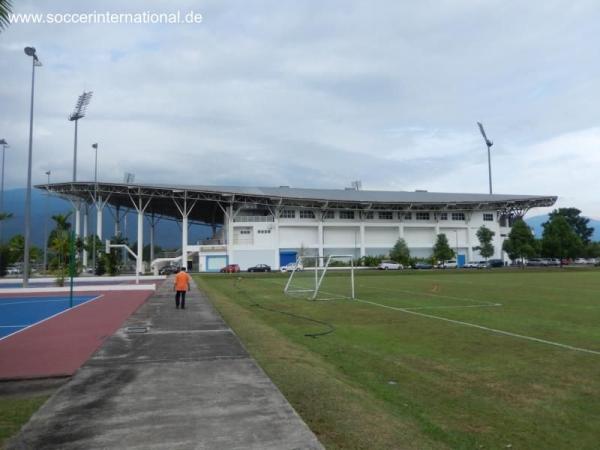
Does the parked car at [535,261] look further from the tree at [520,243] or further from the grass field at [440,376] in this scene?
the grass field at [440,376]

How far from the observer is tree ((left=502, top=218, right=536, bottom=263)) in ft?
273

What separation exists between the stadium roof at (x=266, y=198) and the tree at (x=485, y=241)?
5605 mm

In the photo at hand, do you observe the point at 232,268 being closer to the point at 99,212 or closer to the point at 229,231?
the point at 229,231

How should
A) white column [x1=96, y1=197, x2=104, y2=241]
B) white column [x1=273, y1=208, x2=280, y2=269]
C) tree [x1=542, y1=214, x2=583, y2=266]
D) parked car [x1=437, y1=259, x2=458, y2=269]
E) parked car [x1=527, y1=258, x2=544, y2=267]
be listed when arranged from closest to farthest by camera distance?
white column [x1=96, y1=197, x2=104, y2=241] < white column [x1=273, y1=208, x2=280, y2=269] < tree [x1=542, y1=214, x2=583, y2=266] < parked car [x1=437, y1=259, x2=458, y2=269] < parked car [x1=527, y1=258, x2=544, y2=267]

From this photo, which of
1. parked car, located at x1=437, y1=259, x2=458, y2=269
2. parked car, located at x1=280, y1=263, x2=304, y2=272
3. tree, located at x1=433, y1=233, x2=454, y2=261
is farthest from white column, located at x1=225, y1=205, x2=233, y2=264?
parked car, located at x1=437, y1=259, x2=458, y2=269

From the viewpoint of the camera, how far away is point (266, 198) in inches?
3152

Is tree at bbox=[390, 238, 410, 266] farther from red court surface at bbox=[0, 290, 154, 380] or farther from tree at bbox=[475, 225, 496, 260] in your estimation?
red court surface at bbox=[0, 290, 154, 380]

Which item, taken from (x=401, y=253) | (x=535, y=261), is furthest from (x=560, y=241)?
(x=401, y=253)

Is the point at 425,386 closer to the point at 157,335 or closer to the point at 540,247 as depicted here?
the point at 157,335

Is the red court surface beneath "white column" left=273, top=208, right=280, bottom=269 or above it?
beneath

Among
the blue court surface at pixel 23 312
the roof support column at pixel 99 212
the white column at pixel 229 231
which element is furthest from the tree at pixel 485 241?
the blue court surface at pixel 23 312

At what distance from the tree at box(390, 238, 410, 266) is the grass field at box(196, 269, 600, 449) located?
2502 inches

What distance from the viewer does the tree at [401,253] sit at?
8000 cm

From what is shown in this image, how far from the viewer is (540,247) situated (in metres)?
84.9
